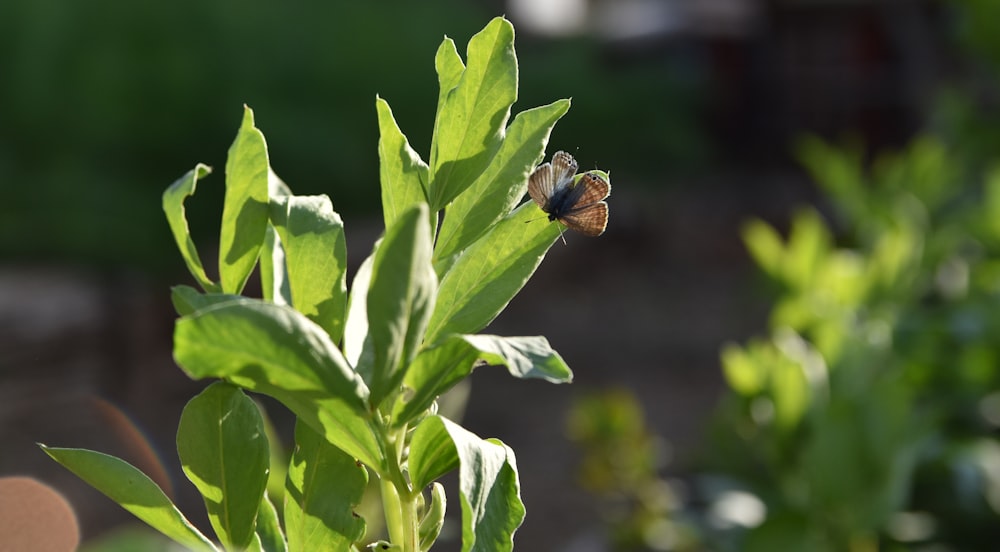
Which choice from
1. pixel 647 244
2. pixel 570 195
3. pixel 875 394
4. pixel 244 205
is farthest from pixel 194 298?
pixel 647 244

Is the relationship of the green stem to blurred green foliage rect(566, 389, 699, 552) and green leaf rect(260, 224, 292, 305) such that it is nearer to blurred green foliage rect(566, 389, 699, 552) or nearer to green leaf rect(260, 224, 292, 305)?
green leaf rect(260, 224, 292, 305)

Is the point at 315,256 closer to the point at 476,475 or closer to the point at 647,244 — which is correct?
the point at 476,475

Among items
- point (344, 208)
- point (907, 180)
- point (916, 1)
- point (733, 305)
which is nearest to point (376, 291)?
point (907, 180)

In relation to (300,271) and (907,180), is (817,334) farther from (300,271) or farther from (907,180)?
(300,271)

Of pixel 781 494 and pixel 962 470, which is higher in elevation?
pixel 962 470

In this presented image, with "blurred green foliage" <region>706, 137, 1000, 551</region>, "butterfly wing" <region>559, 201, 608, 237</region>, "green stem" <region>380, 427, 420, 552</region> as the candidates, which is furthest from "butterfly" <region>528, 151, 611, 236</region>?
"blurred green foliage" <region>706, 137, 1000, 551</region>

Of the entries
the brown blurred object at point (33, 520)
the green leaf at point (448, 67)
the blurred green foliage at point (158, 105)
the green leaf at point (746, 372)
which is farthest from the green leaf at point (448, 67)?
the blurred green foliage at point (158, 105)

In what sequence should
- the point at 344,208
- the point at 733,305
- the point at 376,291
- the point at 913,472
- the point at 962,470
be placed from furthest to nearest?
the point at 733,305 < the point at 344,208 < the point at 913,472 < the point at 962,470 < the point at 376,291

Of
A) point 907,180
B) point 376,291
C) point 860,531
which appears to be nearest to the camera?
point 376,291
